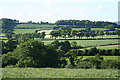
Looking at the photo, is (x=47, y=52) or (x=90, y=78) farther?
(x=47, y=52)

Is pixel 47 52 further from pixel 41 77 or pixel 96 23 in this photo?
pixel 96 23

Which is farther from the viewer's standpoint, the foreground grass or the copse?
the copse

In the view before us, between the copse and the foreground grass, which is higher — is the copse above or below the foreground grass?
below

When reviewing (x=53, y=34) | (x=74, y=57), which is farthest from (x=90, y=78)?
(x=53, y=34)

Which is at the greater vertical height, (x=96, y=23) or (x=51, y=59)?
(x=96, y=23)

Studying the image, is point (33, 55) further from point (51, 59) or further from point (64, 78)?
point (64, 78)

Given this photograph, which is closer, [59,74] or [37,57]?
[59,74]

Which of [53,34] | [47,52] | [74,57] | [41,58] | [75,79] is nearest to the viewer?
[75,79]

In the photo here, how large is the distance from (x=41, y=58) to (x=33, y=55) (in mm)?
1863

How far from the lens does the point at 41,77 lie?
1169cm

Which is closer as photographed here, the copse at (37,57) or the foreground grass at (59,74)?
the foreground grass at (59,74)

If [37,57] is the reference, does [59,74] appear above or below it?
above

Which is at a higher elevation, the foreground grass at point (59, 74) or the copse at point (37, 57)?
the foreground grass at point (59, 74)

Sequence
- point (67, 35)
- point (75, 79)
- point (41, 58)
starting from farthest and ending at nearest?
point (67, 35) < point (41, 58) < point (75, 79)
